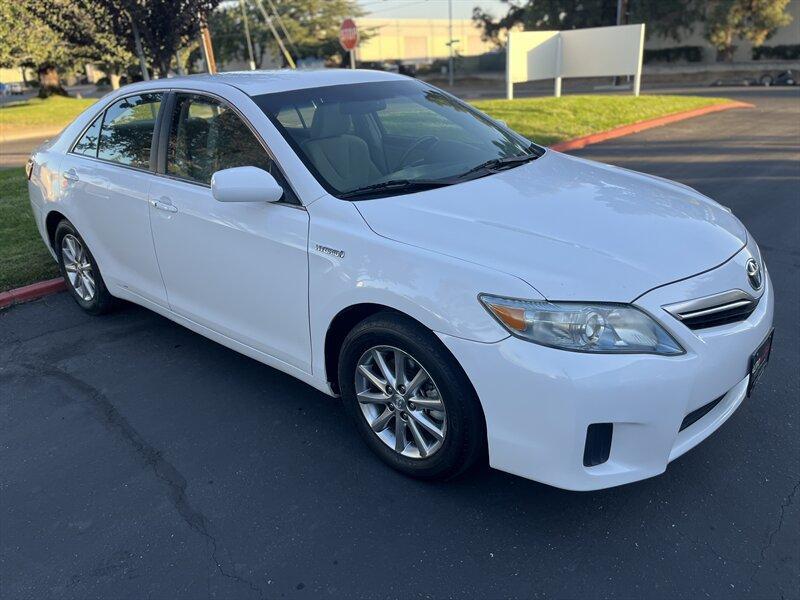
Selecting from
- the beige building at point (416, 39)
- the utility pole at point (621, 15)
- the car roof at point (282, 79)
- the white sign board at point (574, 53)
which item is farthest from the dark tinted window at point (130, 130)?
the beige building at point (416, 39)

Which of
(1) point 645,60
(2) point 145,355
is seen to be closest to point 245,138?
(2) point 145,355

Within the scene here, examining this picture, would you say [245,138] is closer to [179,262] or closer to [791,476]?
[179,262]

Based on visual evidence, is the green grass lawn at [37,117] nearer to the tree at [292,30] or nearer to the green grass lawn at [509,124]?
the green grass lawn at [509,124]

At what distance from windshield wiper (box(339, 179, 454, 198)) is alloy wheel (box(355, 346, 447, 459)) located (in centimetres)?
75

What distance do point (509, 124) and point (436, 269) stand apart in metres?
11.0

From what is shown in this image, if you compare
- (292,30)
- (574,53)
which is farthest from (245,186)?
(292,30)

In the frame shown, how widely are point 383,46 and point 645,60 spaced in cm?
4583

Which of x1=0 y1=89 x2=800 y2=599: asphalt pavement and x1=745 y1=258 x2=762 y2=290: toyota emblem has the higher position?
x1=745 y1=258 x2=762 y2=290: toyota emblem

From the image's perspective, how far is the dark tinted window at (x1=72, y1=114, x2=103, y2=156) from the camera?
4.53 m

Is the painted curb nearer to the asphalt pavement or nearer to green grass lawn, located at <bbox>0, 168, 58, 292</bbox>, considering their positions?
green grass lawn, located at <bbox>0, 168, 58, 292</bbox>

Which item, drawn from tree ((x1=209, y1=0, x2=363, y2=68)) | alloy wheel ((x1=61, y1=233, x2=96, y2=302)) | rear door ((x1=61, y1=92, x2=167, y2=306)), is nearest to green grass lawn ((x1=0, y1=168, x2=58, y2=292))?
alloy wheel ((x1=61, y1=233, x2=96, y2=302))

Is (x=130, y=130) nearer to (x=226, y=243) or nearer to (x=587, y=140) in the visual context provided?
(x=226, y=243)

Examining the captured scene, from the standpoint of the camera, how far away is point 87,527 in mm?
2789

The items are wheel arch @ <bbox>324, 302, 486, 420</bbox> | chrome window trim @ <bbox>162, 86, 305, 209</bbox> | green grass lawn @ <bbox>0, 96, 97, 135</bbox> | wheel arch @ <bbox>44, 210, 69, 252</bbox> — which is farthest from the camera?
green grass lawn @ <bbox>0, 96, 97, 135</bbox>
